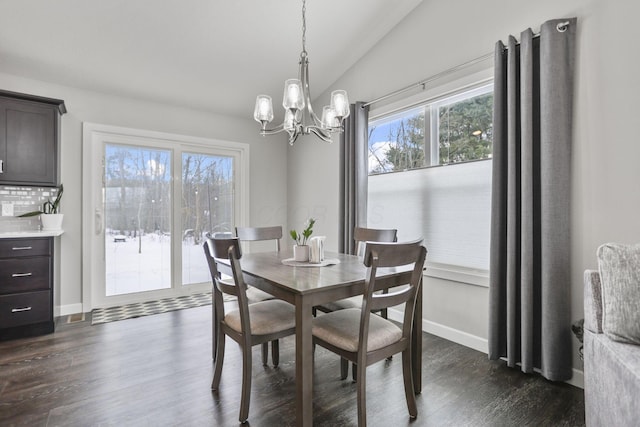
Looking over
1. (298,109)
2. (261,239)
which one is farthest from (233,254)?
(261,239)

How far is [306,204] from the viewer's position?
14.9ft

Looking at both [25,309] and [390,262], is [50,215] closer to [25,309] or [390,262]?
[25,309]

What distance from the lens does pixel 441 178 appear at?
2920mm

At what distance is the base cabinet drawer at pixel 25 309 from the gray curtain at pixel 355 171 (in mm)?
2847

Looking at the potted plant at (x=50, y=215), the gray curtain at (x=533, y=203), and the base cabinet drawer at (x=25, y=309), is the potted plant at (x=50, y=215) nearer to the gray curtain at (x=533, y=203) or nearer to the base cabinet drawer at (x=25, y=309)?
the base cabinet drawer at (x=25, y=309)

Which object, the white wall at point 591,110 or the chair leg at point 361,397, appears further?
the white wall at point 591,110

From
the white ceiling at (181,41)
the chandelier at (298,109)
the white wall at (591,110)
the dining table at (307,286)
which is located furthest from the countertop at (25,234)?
the white wall at (591,110)

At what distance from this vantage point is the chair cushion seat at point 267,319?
182cm

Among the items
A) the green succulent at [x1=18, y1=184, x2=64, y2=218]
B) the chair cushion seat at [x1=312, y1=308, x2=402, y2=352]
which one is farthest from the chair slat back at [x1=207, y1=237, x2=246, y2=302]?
the green succulent at [x1=18, y1=184, x2=64, y2=218]

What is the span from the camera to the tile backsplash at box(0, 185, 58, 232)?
123 inches

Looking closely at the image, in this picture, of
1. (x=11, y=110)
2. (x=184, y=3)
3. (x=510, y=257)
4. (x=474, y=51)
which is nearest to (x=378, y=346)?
(x=510, y=257)

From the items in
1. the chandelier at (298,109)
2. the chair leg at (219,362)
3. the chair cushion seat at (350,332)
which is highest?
the chandelier at (298,109)

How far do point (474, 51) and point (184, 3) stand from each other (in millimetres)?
2377

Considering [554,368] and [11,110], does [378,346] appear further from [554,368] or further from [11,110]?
[11,110]
